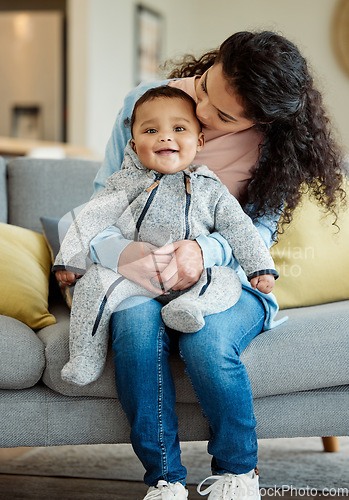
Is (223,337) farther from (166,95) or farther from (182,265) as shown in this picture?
(166,95)

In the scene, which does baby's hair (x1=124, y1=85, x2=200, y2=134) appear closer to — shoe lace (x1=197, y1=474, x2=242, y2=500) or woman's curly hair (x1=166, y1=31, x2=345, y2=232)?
woman's curly hair (x1=166, y1=31, x2=345, y2=232)

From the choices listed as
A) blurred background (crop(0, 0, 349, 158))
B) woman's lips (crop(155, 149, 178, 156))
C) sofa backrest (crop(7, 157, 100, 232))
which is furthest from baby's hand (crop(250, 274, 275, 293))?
blurred background (crop(0, 0, 349, 158))

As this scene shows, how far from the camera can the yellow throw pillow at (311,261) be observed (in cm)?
171

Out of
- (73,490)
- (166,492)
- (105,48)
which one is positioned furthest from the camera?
(105,48)

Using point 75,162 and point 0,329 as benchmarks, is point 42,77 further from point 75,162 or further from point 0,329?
point 0,329

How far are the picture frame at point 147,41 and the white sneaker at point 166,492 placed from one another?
151 inches

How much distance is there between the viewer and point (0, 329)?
1.34 metres

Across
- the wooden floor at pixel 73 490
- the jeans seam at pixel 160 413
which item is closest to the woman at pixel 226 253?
the jeans seam at pixel 160 413

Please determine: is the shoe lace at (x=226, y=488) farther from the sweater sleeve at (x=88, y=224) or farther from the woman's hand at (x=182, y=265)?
the sweater sleeve at (x=88, y=224)

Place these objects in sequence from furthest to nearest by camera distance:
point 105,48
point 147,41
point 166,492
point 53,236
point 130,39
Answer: point 147,41, point 130,39, point 105,48, point 53,236, point 166,492

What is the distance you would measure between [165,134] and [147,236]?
23cm

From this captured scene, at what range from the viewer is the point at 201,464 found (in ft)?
5.70

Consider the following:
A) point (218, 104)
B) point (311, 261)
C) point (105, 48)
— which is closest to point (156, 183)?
point (218, 104)

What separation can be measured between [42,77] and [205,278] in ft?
13.7
